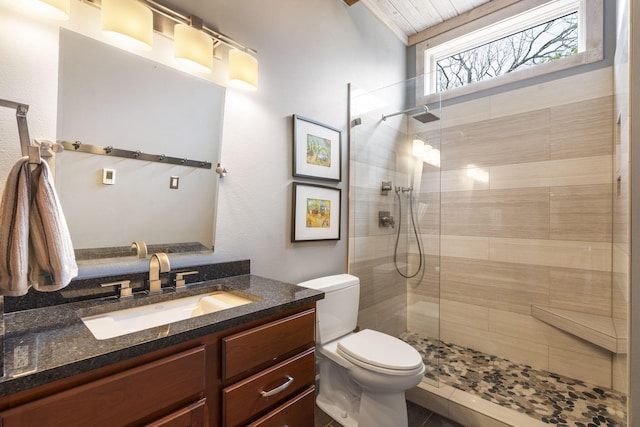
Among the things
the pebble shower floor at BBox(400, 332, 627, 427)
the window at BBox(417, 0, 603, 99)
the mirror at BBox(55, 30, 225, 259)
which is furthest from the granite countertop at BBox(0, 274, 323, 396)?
the window at BBox(417, 0, 603, 99)

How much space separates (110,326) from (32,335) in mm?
230

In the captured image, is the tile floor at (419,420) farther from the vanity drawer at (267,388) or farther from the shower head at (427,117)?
the shower head at (427,117)

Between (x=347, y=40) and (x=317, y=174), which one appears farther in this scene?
(x=347, y=40)

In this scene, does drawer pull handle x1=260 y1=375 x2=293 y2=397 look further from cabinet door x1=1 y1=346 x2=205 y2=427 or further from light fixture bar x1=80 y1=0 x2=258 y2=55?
light fixture bar x1=80 y1=0 x2=258 y2=55

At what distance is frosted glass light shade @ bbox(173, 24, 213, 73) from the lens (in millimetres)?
1324

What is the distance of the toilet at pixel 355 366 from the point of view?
5.00 feet

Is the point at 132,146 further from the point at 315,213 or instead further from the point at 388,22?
the point at 388,22

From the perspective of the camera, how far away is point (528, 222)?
2.34 m

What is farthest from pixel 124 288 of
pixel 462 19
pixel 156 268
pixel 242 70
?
pixel 462 19

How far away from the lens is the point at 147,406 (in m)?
0.78

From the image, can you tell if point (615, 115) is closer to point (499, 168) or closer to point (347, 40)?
point (499, 168)

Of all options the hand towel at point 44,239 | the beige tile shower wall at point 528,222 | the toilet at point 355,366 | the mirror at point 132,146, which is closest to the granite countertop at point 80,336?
the hand towel at point 44,239

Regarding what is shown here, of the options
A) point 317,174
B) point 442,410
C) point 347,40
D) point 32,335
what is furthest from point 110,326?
point 347,40

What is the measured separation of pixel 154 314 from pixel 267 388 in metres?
0.52
